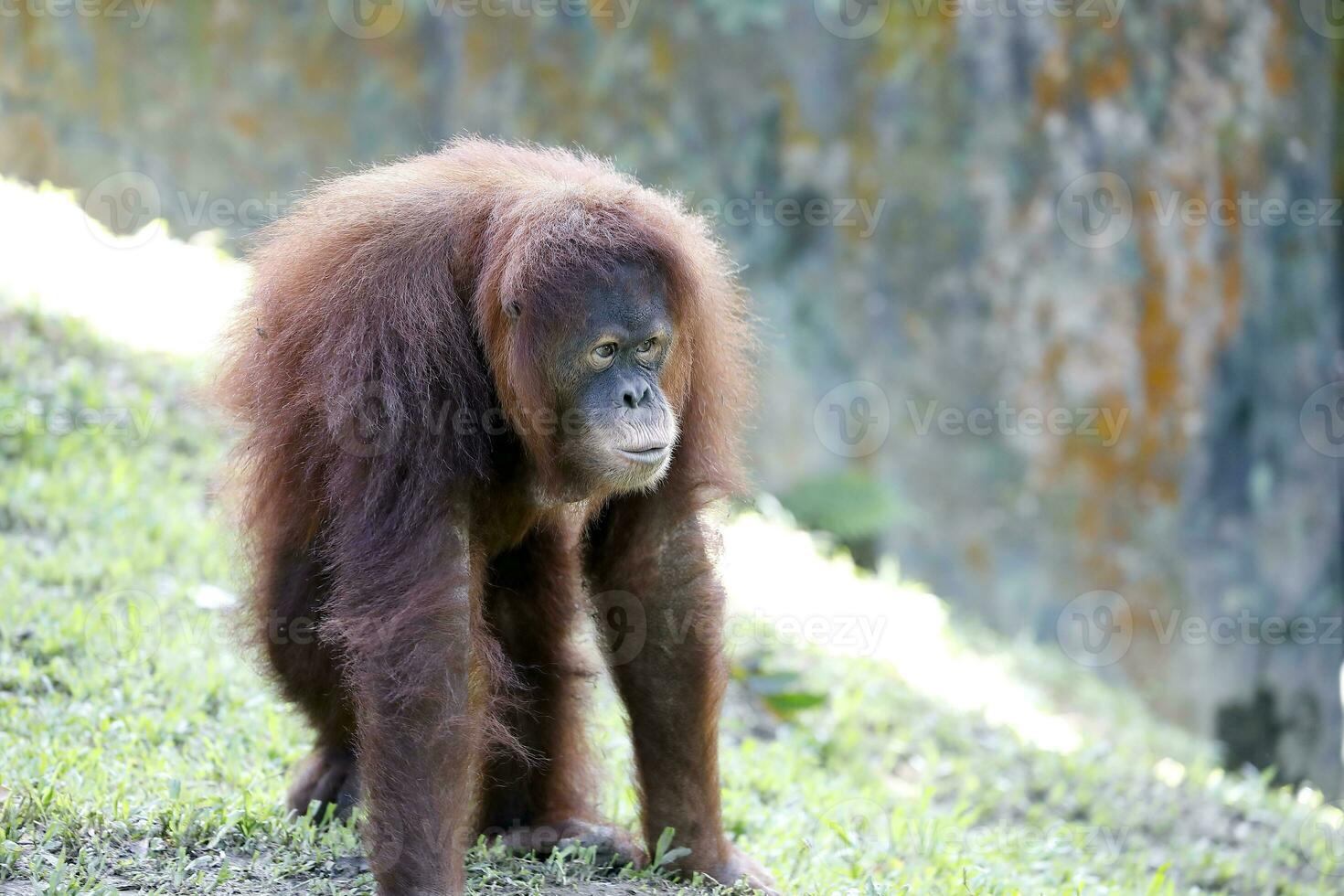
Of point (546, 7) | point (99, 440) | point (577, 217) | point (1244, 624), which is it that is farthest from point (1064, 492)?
point (577, 217)

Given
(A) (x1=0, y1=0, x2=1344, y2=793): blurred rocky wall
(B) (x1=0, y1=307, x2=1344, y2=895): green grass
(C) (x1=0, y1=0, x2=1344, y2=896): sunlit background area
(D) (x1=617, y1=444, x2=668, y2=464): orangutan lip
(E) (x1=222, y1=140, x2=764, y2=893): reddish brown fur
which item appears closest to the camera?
(E) (x1=222, y1=140, x2=764, y2=893): reddish brown fur

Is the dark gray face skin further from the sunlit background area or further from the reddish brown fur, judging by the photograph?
the sunlit background area

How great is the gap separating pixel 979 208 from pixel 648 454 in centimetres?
651

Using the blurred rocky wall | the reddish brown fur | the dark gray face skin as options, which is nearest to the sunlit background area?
the blurred rocky wall

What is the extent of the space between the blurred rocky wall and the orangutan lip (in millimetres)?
6013

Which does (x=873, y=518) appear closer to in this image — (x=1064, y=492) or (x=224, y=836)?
(x=1064, y=492)

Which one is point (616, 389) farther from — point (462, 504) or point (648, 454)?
point (462, 504)

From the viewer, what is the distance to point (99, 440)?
6023 millimetres

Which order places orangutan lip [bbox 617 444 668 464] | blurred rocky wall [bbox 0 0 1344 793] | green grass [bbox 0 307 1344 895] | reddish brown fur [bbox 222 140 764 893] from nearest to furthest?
reddish brown fur [bbox 222 140 764 893] → orangutan lip [bbox 617 444 668 464] → green grass [bbox 0 307 1344 895] → blurred rocky wall [bbox 0 0 1344 793]

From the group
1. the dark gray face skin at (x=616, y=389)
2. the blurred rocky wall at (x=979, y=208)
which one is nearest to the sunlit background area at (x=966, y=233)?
the blurred rocky wall at (x=979, y=208)

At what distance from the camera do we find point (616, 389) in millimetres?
3092

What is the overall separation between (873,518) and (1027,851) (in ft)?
13.0

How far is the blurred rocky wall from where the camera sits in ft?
28.6

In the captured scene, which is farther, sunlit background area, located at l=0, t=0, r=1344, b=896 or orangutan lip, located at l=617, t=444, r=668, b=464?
sunlit background area, located at l=0, t=0, r=1344, b=896
